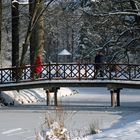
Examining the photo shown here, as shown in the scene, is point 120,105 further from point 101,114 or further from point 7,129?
point 7,129

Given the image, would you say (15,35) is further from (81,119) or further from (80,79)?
(81,119)

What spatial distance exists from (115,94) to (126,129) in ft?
52.4

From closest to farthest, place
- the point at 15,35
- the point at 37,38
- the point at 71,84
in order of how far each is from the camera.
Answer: the point at 71,84 → the point at 15,35 → the point at 37,38

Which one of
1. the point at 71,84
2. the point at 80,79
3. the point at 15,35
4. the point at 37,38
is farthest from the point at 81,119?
the point at 37,38

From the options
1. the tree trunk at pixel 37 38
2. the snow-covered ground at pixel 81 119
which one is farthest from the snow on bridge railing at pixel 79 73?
the tree trunk at pixel 37 38

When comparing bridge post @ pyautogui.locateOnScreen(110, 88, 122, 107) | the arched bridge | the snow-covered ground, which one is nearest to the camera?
the snow-covered ground

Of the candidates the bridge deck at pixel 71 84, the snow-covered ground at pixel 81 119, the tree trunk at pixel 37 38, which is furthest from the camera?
the tree trunk at pixel 37 38

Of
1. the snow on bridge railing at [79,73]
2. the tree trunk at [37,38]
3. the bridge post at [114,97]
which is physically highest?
the tree trunk at [37,38]

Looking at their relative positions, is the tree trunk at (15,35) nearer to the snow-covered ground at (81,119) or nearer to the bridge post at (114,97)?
the snow-covered ground at (81,119)

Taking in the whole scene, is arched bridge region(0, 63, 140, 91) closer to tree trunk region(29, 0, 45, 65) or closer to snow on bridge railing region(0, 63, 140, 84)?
snow on bridge railing region(0, 63, 140, 84)

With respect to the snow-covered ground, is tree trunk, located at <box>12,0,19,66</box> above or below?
above

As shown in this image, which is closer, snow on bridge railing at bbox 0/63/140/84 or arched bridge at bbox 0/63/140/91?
arched bridge at bbox 0/63/140/91

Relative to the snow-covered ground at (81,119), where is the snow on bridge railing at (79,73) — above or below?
above

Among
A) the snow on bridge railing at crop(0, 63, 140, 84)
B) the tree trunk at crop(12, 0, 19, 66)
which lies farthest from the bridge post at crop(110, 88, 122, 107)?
the tree trunk at crop(12, 0, 19, 66)
